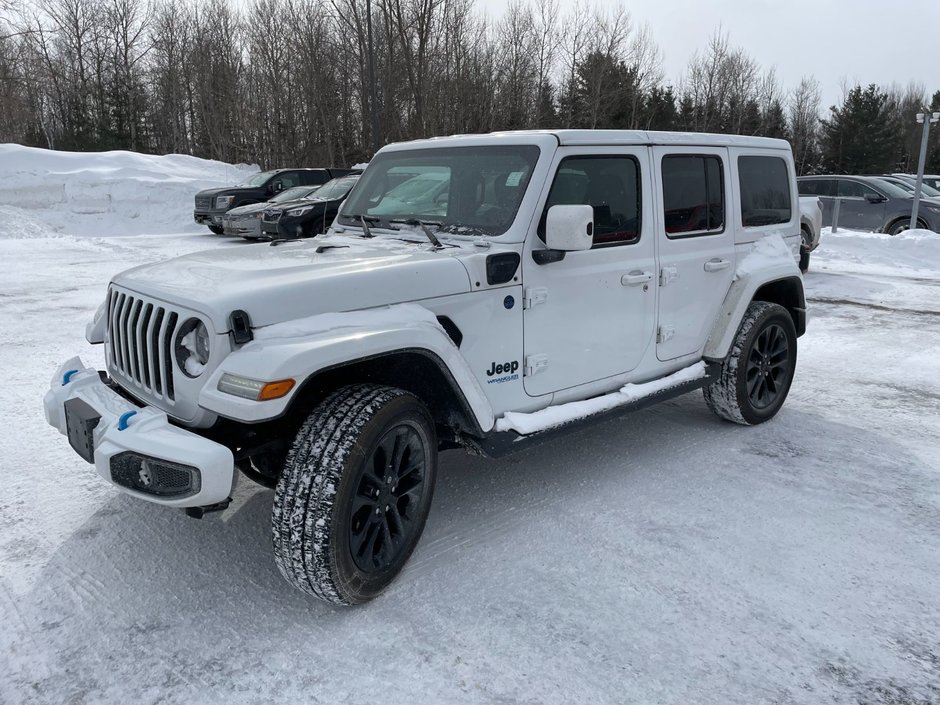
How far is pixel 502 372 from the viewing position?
11.2 feet

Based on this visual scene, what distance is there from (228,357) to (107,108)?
4566cm

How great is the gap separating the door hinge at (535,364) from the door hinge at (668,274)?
992 mm

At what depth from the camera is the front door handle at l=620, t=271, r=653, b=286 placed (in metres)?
3.92

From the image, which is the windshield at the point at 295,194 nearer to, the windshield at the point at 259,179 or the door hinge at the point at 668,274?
the windshield at the point at 259,179

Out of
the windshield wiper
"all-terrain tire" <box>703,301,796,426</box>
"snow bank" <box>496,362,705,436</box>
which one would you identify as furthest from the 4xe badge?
"all-terrain tire" <box>703,301,796,426</box>

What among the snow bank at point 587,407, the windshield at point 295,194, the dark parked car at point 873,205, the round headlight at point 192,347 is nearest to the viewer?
the round headlight at point 192,347

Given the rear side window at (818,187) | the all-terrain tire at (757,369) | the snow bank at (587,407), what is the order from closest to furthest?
1. the snow bank at (587,407)
2. the all-terrain tire at (757,369)
3. the rear side window at (818,187)

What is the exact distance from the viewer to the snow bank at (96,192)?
19.9 meters

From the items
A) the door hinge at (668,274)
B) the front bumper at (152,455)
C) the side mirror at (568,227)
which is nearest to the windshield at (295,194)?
the door hinge at (668,274)

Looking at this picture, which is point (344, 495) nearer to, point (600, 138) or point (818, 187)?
point (600, 138)

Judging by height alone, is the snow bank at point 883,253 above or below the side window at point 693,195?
below

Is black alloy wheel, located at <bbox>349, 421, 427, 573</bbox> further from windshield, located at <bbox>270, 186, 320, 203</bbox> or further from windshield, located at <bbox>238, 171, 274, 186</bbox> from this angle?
windshield, located at <bbox>238, 171, 274, 186</bbox>

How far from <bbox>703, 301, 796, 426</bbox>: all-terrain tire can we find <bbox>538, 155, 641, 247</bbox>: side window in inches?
49.0

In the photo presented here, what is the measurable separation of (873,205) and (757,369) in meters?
13.4
